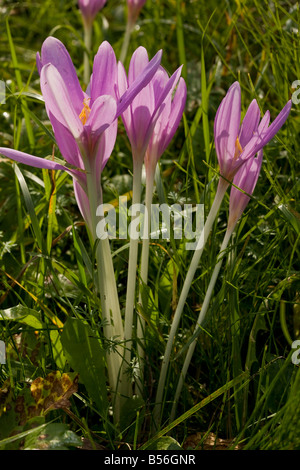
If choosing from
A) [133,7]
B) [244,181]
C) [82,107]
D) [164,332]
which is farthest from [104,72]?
[133,7]

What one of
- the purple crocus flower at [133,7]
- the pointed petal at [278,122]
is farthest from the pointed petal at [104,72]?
the purple crocus flower at [133,7]

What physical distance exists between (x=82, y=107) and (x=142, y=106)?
3.4 inches

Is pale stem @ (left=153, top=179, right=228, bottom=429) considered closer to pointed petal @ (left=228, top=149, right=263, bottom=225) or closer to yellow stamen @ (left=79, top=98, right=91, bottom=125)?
pointed petal @ (left=228, top=149, right=263, bottom=225)

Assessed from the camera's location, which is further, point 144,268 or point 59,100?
point 144,268

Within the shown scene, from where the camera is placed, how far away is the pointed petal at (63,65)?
0.86 metres

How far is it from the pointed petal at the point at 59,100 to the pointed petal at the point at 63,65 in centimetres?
3

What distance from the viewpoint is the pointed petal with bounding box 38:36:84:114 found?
0.86m

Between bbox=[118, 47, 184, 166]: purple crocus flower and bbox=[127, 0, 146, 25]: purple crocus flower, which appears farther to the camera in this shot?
bbox=[127, 0, 146, 25]: purple crocus flower

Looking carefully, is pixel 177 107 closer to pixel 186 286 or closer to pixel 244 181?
pixel 244 181

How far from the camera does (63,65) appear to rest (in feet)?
2.87

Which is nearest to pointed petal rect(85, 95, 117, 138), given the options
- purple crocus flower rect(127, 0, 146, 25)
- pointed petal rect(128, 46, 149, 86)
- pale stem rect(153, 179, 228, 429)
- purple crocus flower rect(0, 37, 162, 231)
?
purple crocus flower rect(0, 37, 162, 231)
